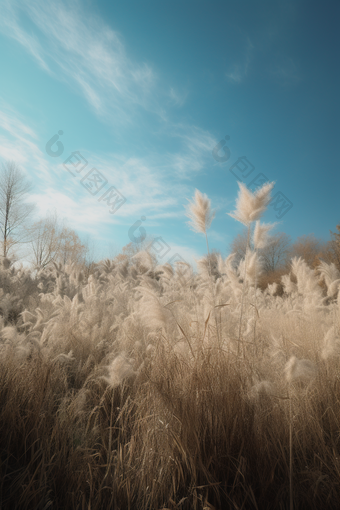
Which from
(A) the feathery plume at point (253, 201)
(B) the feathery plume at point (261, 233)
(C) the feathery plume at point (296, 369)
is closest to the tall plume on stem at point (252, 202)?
(A) the feathery plume at point (253, 201)

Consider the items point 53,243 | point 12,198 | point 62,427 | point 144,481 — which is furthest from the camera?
point 12,198

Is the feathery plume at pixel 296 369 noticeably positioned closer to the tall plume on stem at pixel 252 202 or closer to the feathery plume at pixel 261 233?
the tall plume on stem at pixel 252 202

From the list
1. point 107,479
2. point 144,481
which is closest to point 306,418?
point 144,481

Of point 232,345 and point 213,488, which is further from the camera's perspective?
point 232,345

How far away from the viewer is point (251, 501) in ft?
4.15

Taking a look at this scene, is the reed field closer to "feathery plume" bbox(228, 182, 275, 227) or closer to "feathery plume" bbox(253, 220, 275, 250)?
"feathery plume" bbox(228, 182, 275, 227)

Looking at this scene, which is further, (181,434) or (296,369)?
(181,434)

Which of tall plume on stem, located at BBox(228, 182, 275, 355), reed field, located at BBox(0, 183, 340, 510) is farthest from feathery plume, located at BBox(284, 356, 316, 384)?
tall plume on stem, located at BBox(228, 182, 275, 355)

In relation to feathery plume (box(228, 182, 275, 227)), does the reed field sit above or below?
below

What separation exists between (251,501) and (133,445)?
0.69m

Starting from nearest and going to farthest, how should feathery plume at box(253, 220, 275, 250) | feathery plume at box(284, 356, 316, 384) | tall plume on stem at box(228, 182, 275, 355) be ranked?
feathery plume at box(284, 356, 316, 384) → tall plume on stem at box(228, 182, 275, 355) → feathery plume at box(253, 220, 275, 250)

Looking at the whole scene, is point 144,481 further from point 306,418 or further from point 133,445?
point 306,418

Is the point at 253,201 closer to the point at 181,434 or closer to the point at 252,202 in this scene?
the point at 252,202

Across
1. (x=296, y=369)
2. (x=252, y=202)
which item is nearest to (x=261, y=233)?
(x=252, y=202)
